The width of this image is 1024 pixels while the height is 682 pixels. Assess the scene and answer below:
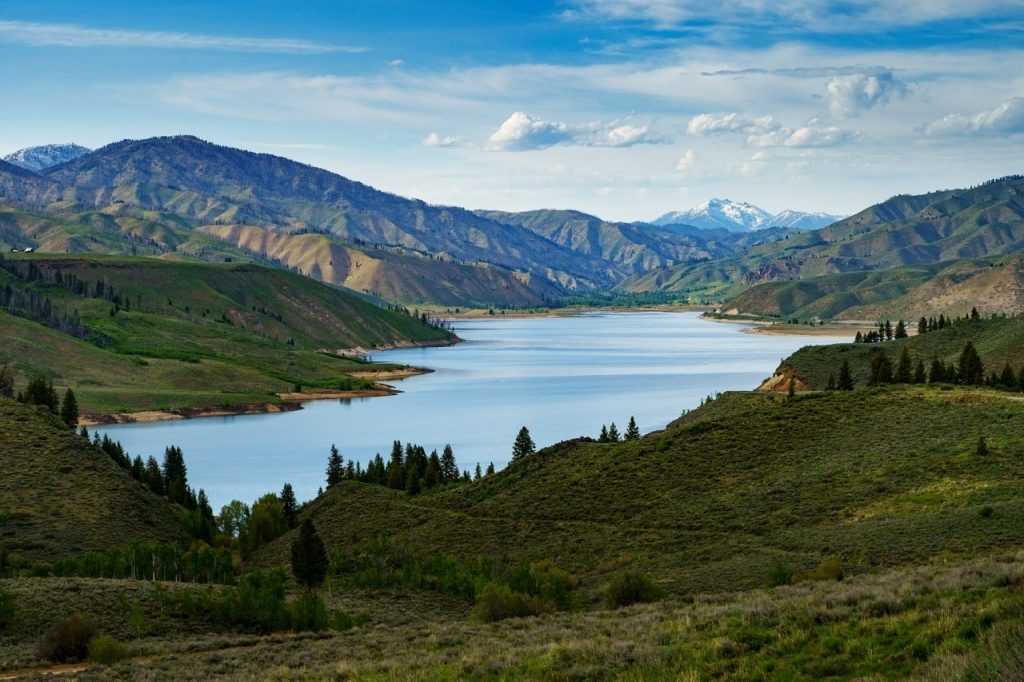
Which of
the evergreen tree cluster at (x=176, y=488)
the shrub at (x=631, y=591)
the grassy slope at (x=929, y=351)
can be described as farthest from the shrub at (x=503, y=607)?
the grassy slope at (x=929, y=351)

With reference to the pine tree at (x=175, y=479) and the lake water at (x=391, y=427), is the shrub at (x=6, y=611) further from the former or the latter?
the lake water at (x=391, y=427)

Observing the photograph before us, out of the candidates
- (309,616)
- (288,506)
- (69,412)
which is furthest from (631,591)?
(69,412)

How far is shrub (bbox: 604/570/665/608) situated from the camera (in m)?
39.6

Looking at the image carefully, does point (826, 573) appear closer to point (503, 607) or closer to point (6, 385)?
point (503, 607)

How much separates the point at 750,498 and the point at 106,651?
39.3 metres

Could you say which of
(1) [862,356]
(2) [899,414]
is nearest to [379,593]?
(2) [899,414]

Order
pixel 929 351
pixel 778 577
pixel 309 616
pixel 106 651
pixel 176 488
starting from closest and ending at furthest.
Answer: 1. pixel 106 651
2. pixel 778 577
3. pixel 309 616
4. pixel 176 488
5. pixel 929 351

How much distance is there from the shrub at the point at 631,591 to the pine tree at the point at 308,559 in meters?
17.3

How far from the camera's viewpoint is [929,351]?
147875mm

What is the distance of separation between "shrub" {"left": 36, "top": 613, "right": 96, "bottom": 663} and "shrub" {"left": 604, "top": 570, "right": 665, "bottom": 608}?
62.1 ft

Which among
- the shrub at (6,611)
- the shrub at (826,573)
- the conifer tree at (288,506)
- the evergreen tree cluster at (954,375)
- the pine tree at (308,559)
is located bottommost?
the conifer tree at (288,506)

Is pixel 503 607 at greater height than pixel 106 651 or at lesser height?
lesser

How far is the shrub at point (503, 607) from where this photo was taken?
1554 inches

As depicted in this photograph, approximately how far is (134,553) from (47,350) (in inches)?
5863
